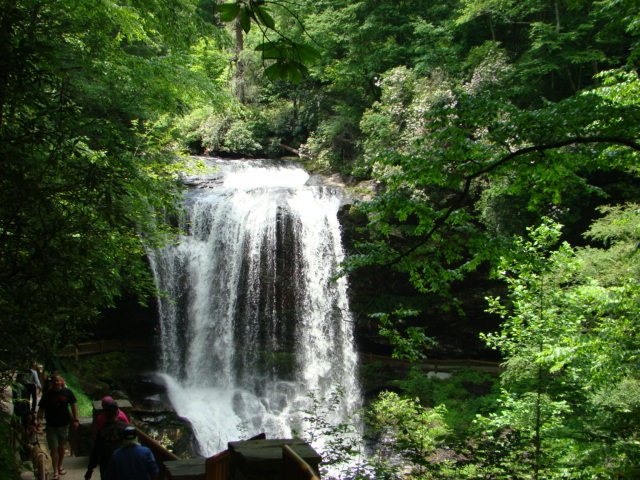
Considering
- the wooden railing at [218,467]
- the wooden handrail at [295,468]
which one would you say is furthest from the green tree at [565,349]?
the wooden handrail at [295,468]

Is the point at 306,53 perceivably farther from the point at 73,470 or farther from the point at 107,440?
the point at 73,470

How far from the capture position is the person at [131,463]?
12.4 ft

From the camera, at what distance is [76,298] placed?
3473mm

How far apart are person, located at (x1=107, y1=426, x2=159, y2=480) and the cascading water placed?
12.4 meters

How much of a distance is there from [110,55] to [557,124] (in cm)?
755

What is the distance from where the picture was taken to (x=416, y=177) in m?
4.93

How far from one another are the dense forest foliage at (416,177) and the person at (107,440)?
1.18 m

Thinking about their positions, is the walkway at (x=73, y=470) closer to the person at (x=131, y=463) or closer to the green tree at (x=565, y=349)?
the person at (x=131, y=463)

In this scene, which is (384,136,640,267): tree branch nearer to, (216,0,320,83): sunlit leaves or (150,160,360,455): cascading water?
(216,0,320,83): sunlit leaves

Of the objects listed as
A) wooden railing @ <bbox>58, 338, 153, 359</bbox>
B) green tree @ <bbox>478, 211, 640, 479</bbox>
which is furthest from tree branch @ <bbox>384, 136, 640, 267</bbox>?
wooden railing @ <bbox>58, 338, 153, 359</bbox>

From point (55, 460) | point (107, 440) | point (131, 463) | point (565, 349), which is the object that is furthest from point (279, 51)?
point (565, 349)

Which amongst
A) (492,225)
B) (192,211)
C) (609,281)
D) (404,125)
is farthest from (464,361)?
(192,211)

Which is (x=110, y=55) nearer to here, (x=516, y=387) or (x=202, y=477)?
(x=202, y=477)

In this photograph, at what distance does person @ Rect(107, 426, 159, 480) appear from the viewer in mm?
3793
